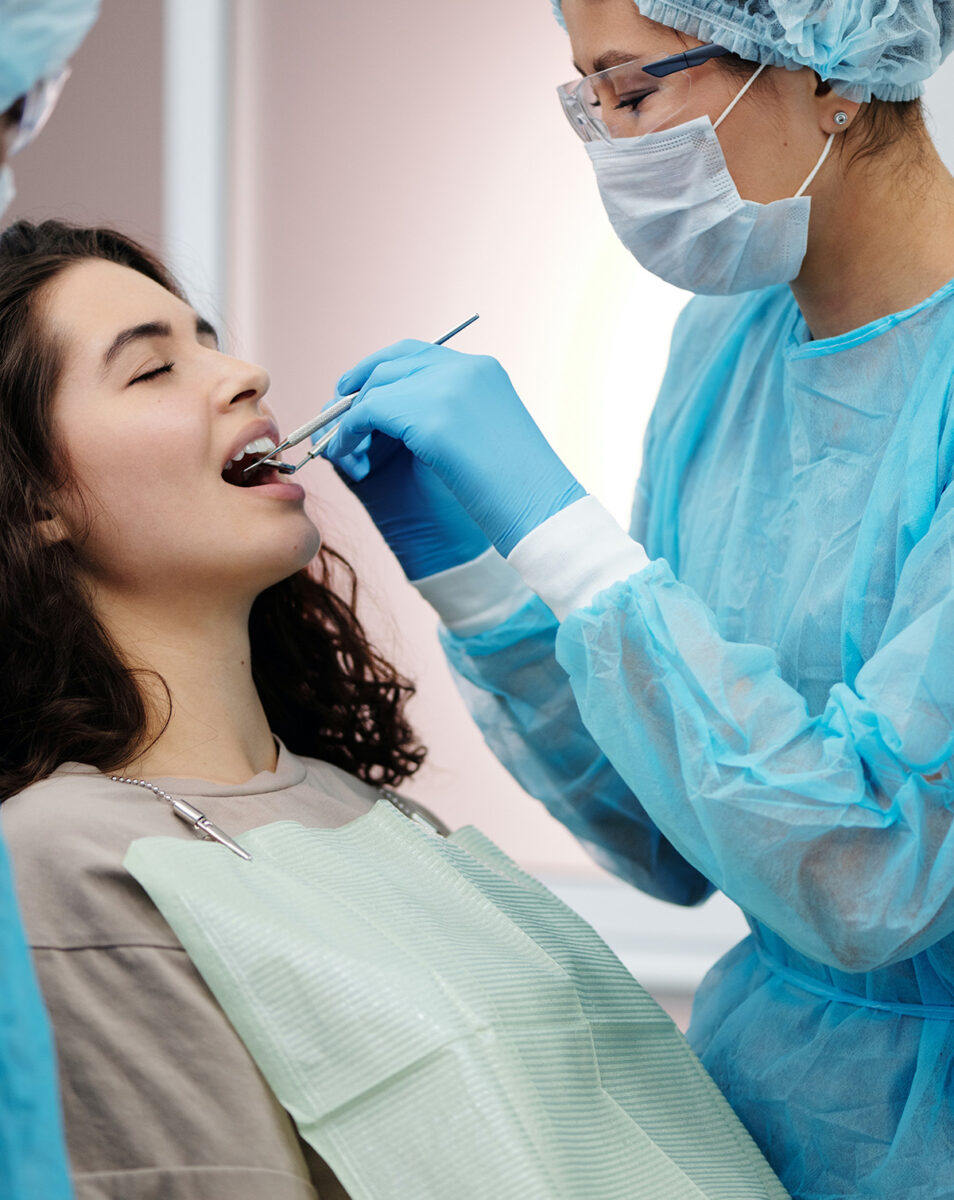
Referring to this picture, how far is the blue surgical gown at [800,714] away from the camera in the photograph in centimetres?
93

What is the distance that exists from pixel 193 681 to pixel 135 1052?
1.36 ft

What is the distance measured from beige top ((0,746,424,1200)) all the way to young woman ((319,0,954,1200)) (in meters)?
0.40

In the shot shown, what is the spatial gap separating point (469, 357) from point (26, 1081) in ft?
2.63

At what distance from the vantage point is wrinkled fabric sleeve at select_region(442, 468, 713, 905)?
4.50 ft

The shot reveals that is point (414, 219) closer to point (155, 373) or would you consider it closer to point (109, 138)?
point (109, 138)

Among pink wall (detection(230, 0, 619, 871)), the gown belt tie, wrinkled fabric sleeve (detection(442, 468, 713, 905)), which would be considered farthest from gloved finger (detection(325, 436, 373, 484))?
pink wall (detection(230, 0, 619, 871))

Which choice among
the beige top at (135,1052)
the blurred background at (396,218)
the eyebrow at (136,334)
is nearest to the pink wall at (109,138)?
the blurred background at (396,218)

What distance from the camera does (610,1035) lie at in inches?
42.9

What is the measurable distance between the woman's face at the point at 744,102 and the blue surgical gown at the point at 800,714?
0.18m

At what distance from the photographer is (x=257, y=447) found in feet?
4.22

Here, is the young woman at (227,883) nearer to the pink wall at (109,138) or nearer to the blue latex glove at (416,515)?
the blue latex glove at (416,515)

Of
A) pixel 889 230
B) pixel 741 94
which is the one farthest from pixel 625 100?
pixel 889 230

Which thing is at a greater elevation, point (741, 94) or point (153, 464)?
point (741, 94)

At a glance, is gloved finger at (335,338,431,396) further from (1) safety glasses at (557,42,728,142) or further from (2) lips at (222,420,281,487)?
(1) safety glasses at (557,42,728,142)
